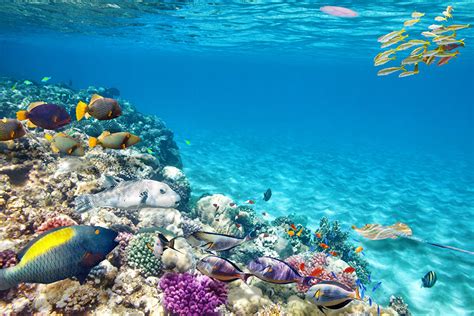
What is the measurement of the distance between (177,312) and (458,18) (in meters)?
24.7

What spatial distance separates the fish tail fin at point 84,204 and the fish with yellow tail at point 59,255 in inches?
103

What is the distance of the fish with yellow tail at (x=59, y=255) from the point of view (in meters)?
2.58

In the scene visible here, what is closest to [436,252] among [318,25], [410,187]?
[410,187]

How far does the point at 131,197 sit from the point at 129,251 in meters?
1.11

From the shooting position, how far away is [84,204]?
521 cm

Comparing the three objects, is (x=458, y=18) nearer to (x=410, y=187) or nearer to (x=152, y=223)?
(x=410, y=187)

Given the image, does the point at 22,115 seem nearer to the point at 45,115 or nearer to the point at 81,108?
the point at 45,115

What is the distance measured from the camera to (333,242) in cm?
1067

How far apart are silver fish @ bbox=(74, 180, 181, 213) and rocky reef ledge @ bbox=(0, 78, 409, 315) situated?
35 cm

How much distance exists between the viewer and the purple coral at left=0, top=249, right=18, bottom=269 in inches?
146

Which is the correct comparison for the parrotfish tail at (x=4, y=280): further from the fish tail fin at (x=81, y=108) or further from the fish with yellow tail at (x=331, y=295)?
the fish with yellow tail at (x=331, y=295)

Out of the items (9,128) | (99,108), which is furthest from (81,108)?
(9,128)

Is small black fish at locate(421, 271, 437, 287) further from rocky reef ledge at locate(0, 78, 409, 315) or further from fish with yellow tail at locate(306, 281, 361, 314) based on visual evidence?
fish with yellow tail at locate(306, 281, 361, 314)

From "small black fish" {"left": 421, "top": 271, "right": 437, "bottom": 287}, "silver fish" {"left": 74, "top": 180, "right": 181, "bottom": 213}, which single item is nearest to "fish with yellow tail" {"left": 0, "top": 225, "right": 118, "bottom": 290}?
"silver fish" {"left": 74, "top": 180, "right": 181, "bottom": 213}
